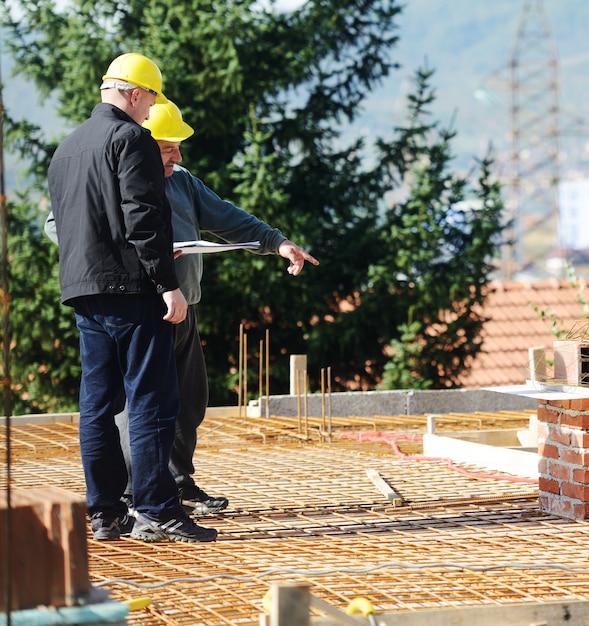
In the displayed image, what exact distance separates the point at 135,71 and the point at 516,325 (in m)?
11.3

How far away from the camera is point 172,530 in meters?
3.71

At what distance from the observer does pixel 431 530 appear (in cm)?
397

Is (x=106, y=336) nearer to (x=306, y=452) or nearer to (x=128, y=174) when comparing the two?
(x=128, y=174)

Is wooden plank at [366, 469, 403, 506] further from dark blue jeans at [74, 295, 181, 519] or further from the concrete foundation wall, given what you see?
the concrete foundation wall

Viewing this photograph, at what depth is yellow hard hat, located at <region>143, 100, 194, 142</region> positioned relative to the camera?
4.16 metres

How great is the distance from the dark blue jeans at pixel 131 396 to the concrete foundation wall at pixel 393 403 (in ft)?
11.4

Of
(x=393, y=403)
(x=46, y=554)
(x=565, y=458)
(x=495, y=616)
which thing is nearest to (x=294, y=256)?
(x=565, y=458)

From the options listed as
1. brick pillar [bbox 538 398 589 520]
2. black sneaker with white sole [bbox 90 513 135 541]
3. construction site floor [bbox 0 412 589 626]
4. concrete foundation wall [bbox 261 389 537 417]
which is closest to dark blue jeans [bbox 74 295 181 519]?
black sneaker with white sole [bbox 90 513 135 541]

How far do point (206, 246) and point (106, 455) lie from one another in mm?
791

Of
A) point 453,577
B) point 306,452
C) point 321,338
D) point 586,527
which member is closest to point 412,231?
point 321,338

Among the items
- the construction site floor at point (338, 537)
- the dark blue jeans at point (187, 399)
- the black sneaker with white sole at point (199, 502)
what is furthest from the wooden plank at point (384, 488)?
the dark blue jeans at point (187, 399)

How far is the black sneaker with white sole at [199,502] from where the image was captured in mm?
4191

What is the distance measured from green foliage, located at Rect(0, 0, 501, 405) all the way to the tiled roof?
2196 mm

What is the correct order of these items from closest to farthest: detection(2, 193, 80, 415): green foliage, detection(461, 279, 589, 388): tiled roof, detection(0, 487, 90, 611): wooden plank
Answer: detection(0, 487, 90, 611): wooden plank
detection(2, 193, 80, 415): green foliage
detection(461, 279, 589, 388): tiled roof
